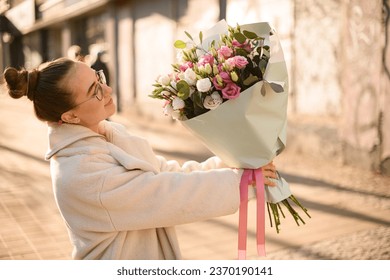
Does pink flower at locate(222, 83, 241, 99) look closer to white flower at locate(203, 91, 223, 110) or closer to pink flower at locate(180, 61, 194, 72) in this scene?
white flower at locate(203, 91, 223, 110)

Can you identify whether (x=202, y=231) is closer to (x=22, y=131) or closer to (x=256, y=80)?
(x=256, y=80)

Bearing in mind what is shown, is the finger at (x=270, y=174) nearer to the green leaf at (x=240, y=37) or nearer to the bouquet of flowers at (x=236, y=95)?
the bouquet of flowers at (x=236, y=95)

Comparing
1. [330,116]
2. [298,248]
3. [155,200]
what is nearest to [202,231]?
[298,248]

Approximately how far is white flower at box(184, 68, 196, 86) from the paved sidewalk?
933mm

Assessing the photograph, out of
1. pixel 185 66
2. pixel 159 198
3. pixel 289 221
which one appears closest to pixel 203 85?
pixel 185 66

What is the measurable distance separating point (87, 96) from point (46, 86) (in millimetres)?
152

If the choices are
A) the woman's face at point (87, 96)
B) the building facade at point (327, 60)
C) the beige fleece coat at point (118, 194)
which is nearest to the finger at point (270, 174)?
the beige fleece coat at point (118, 194)

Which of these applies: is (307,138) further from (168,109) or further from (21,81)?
(21,81)

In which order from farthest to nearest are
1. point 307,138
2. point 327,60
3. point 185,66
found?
point 307,138, point 327,60, point 185,66

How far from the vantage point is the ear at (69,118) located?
1868mm

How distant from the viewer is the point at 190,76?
187 cm

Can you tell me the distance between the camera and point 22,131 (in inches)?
476

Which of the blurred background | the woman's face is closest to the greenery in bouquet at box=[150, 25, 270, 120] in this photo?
the woman's face

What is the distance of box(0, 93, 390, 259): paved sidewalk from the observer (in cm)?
399
